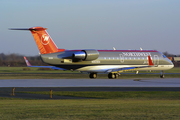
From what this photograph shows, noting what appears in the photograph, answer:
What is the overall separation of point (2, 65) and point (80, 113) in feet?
322

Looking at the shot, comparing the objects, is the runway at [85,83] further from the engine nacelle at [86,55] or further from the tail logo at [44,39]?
the engine nacelle at [86,55]

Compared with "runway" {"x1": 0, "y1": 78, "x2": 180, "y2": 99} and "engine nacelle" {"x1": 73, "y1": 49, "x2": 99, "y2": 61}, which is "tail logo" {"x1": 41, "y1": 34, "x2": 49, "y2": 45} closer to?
"engine nacelle" {"x1": 73, "y1": 49, "x2": 99, "y2": 61}

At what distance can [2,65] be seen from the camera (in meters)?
107

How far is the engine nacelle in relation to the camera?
4450 centimetres

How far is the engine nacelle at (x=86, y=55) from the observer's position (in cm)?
4450

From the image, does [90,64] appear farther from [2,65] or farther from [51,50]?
[2,65]

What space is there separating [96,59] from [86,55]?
6.98ft

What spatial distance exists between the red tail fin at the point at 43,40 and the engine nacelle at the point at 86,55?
3521 millimetres

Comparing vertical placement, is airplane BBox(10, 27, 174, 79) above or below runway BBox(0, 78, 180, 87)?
above

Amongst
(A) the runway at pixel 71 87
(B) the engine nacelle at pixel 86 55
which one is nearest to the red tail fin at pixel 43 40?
(B) the engine nacelle at pixel 86 55

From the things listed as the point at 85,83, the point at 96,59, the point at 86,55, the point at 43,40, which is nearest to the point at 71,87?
the point at 85,83

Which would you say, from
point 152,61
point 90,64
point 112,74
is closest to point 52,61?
point 90,64

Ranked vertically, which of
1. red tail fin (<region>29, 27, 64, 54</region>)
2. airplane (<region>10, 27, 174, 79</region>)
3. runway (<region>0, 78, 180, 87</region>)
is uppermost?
red tail fin (<region>29, 27, 64, 54</region>)

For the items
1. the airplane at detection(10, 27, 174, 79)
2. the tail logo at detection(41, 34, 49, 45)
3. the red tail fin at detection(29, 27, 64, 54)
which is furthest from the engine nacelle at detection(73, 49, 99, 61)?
the tail logo at detection(41, 34, 49, 45)
